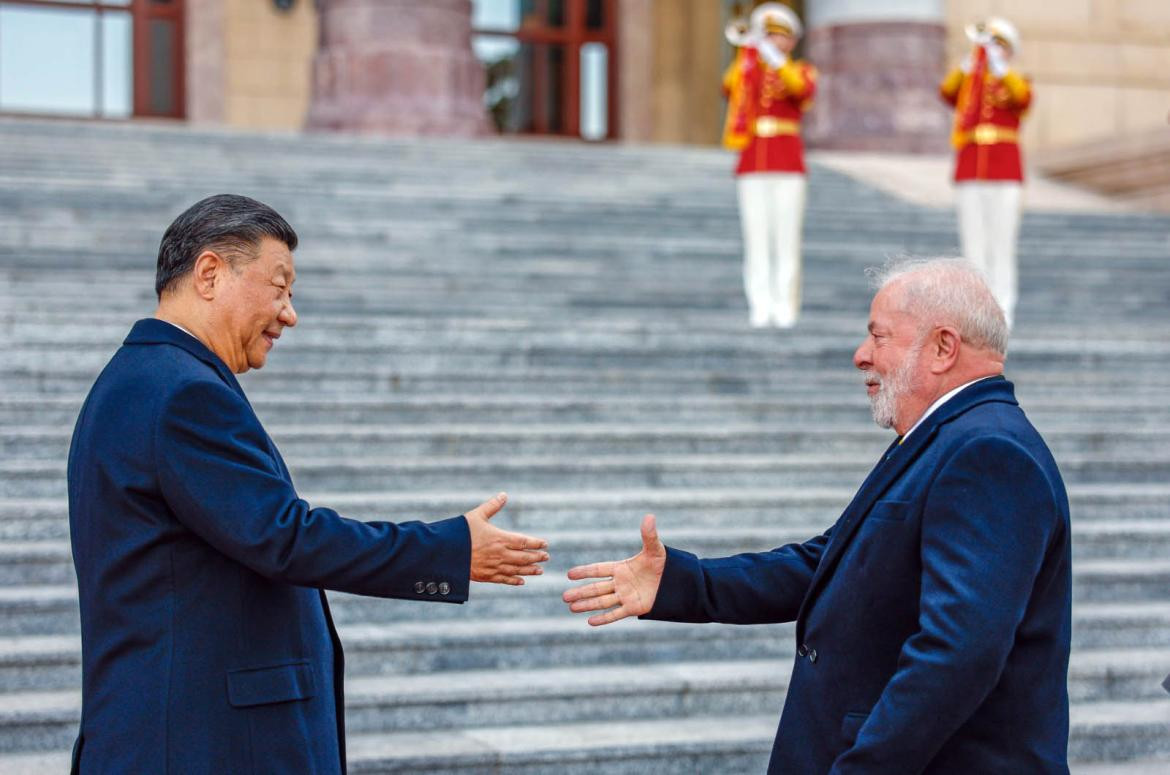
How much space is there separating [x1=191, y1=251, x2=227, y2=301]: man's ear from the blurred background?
1.26 m

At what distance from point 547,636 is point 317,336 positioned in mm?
2731

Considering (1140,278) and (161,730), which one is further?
(1140,278)

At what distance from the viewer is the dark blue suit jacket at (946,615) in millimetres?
2646

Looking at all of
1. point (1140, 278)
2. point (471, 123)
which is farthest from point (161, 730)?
point (471, 123)

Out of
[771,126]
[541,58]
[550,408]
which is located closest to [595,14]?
[541,58]

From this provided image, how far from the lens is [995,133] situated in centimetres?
1059

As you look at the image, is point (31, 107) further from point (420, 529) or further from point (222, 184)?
point (420, 529)

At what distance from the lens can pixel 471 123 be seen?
51.1ft

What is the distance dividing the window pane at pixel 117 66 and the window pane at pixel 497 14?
3.76 metres

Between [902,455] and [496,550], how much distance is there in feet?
2.31

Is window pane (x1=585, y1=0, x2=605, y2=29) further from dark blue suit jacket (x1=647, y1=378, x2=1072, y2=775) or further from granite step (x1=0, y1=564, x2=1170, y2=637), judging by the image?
dark blue suit jacket (x1=647, y1=378, x2=1072, y2=775)

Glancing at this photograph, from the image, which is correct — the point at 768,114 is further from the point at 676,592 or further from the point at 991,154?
the point at 676,592

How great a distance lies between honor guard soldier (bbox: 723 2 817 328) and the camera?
1018 centimetres

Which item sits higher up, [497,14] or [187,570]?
[497,14]
